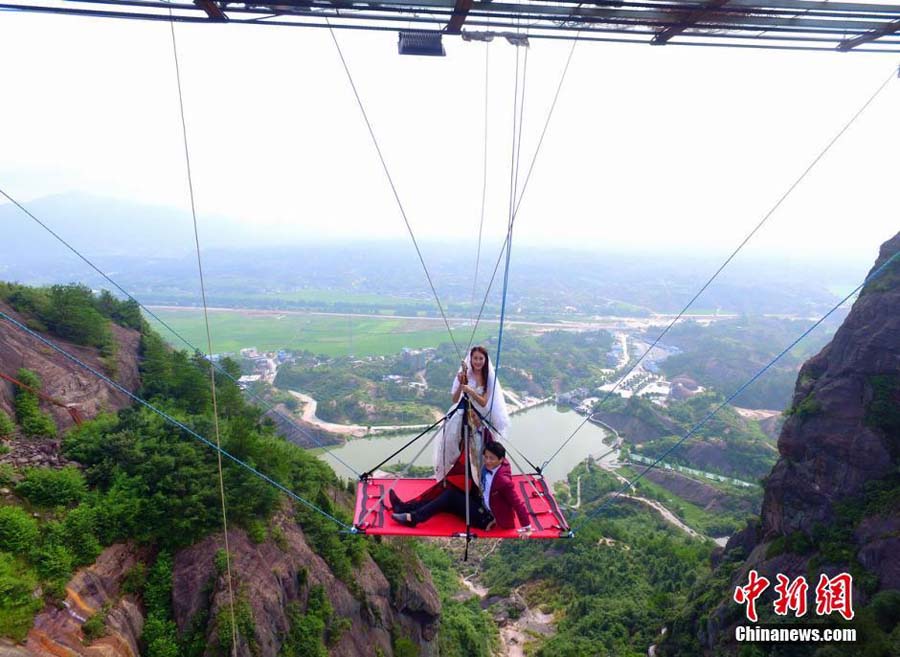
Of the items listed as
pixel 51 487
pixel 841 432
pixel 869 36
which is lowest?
pixel 841 432

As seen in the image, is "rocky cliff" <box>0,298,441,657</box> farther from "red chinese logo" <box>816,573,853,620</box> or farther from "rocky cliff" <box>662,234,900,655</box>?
"red chinese logo" <box>816,573,853,620</box>

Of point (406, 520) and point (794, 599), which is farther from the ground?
point (406, 520)

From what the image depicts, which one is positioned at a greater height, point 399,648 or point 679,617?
point 399,648

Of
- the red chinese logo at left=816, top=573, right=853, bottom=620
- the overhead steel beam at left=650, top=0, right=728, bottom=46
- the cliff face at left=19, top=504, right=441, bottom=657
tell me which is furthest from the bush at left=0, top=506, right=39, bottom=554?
the red chinese logo at left=816, top=573, right=853, bottom=620

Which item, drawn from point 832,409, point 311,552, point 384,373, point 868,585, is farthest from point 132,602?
point 384,373

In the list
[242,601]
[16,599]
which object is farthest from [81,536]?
[242,601]

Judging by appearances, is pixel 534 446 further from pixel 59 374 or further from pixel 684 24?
pixel 684 24

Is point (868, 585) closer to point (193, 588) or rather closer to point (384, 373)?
point (193, 588)
